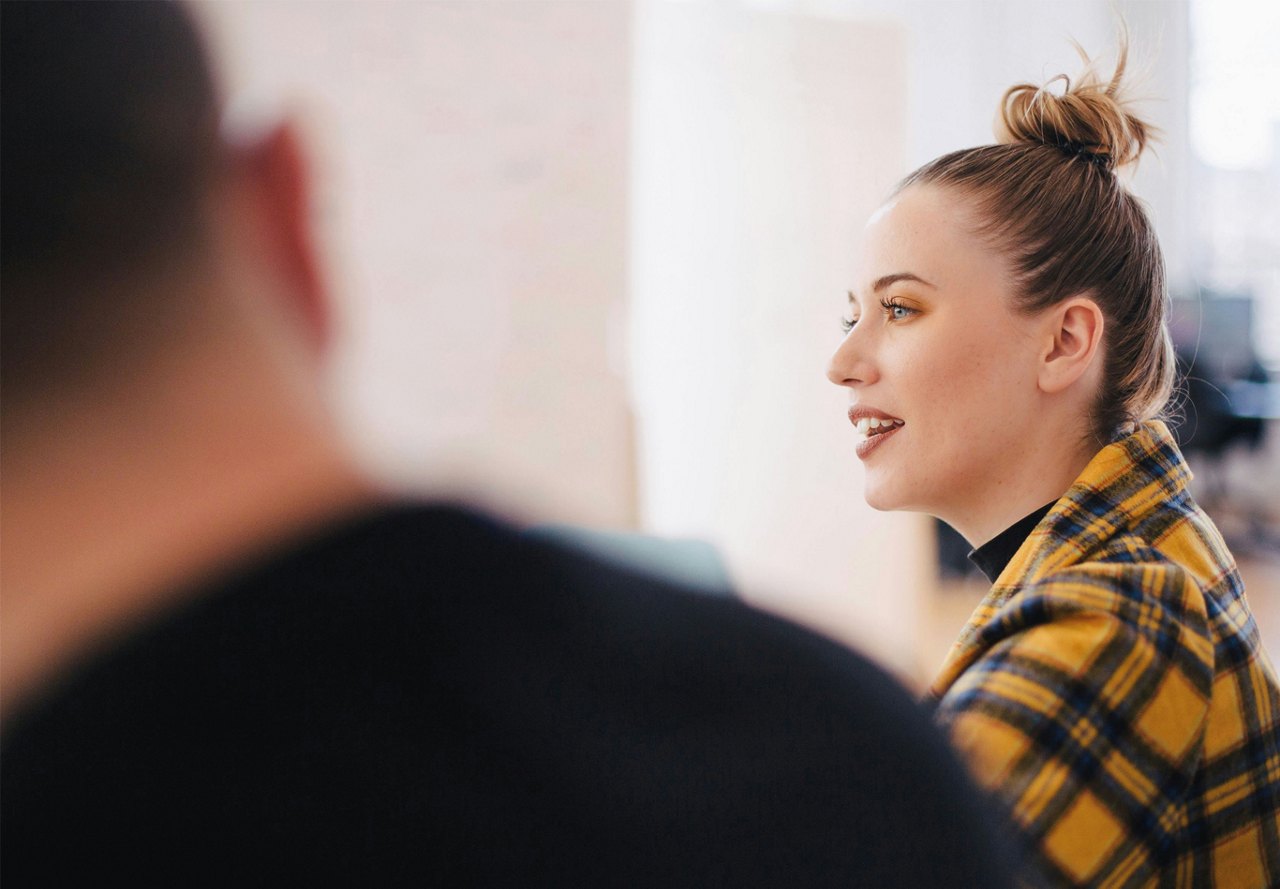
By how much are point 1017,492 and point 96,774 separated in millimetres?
992

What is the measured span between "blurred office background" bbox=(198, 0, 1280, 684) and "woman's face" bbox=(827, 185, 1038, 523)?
1465 millimetres

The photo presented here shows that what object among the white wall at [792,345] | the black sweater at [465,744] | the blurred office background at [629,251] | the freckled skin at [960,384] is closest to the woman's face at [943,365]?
the freckled skin at [960,384]

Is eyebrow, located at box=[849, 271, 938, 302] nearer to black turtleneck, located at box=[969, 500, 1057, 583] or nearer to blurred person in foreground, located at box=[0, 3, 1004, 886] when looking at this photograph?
black turtleneck, located at box=[969, 500, 1057, 583]

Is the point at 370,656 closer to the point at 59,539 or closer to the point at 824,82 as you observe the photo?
the point at 59,539

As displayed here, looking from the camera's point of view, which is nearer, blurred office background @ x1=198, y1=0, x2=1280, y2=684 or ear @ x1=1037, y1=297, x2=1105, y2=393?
ear @ x1=1037, y1=297, x2=1105, y2=393

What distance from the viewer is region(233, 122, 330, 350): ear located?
37 centimetres

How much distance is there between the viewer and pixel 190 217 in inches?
14.4

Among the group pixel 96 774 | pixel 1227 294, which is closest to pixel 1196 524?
pixel 96 774

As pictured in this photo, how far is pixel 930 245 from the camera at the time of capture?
1155 millimetres

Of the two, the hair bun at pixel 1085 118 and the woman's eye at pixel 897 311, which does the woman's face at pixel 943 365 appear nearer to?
the woman's eye at pixel 897 311

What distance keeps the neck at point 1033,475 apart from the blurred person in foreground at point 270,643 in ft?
2.65

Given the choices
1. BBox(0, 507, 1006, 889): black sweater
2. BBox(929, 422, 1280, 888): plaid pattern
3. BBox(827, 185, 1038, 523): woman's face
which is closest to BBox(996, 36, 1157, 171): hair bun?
BBox(827, 185, 1038, 523): woman's face

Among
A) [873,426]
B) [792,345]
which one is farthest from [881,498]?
[792,345]

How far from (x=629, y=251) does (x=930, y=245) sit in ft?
5.93
